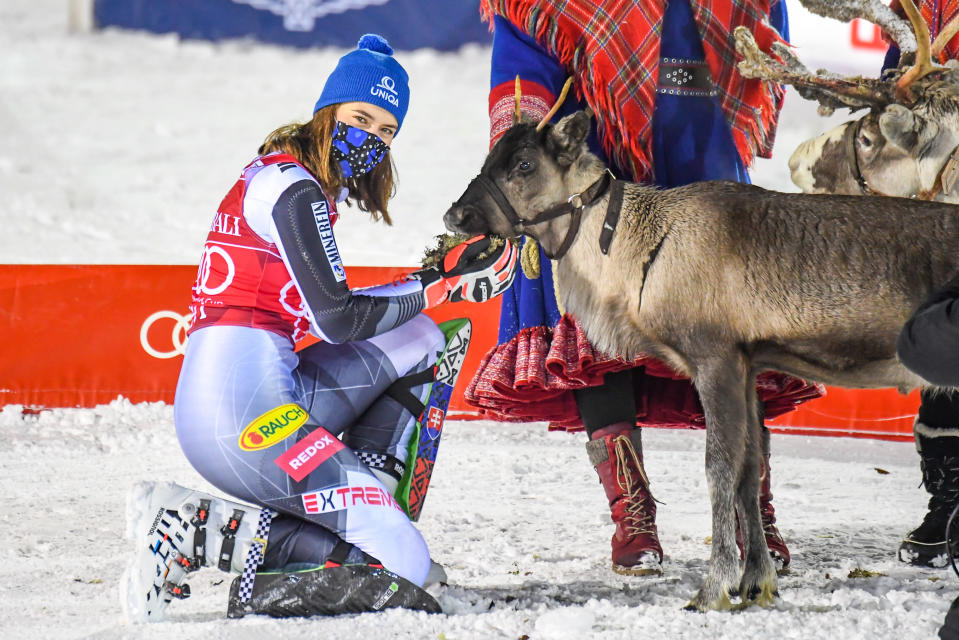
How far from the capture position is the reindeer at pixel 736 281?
261 centimetres

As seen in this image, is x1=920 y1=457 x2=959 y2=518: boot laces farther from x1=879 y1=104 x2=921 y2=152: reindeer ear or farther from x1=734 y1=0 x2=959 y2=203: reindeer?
x1=879 y1=104 x2=921 y2=152: reindeer ear

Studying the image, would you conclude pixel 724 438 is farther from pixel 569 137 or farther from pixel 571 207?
pixel 569 137

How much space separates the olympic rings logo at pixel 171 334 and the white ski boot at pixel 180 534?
3.54 m

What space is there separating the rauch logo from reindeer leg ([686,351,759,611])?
1.12 m

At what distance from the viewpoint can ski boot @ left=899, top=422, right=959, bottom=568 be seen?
3.18 meters

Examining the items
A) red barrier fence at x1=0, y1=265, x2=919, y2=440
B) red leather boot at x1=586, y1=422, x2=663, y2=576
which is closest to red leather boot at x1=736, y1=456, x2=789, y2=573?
red leather boot at x1=586, y1=422, x2=663, y2=576

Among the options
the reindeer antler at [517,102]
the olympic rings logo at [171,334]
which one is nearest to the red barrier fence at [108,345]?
the olympic rings logo at [171,334]

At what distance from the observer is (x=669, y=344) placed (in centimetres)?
275

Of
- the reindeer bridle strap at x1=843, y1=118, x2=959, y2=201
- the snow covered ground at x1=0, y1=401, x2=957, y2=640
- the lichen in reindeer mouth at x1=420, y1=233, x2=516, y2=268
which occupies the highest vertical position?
the reindeer bridle strap at x1=843, y1=118, x2=959, y2=201

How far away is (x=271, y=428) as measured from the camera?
2.63 meters

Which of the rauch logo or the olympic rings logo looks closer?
the rauch logo

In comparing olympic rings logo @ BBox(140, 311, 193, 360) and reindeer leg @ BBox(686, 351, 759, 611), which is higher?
reindeer leg @ BBox(686, 351, 759, 611)

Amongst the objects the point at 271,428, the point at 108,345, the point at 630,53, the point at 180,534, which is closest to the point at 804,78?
the point at 630,53

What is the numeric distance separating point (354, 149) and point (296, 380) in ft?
2.45
